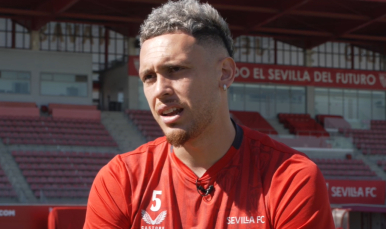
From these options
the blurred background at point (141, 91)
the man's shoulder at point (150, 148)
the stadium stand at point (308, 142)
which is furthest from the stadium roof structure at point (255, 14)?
the man's shoulder at point (150, 148)

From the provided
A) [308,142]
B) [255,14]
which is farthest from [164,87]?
[255,14]

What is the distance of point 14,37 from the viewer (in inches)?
1129

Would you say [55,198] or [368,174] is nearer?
[55,198]

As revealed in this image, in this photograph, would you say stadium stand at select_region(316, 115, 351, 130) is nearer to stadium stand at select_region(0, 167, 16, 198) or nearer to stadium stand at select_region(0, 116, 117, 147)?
stadium stand at select_region(0, 116, 117, 147)

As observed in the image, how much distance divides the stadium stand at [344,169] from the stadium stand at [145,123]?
7687 millimetres

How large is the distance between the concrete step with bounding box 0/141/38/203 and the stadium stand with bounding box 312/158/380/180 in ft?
41.8

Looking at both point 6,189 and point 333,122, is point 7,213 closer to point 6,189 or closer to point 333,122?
point 6,189

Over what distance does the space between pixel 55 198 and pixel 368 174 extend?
47.5ft

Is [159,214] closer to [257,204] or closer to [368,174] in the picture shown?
[257,204]

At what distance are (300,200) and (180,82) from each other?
25.0 inches

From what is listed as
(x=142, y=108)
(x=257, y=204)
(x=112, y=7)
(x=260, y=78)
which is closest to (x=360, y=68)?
(x=260, y=78)

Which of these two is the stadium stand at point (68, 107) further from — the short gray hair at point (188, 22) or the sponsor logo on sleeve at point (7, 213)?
the short gray hair at point (188, 22)

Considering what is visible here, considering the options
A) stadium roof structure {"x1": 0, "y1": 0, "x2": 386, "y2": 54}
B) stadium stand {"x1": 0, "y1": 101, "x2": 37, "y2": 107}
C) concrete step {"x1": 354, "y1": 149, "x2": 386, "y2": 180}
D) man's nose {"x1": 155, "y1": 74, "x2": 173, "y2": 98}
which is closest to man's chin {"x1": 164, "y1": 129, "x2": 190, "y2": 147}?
man's nose {"x1": 155, "y1": 74, "x2": 173, "y2": 98}

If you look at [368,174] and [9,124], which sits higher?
[9,124]
